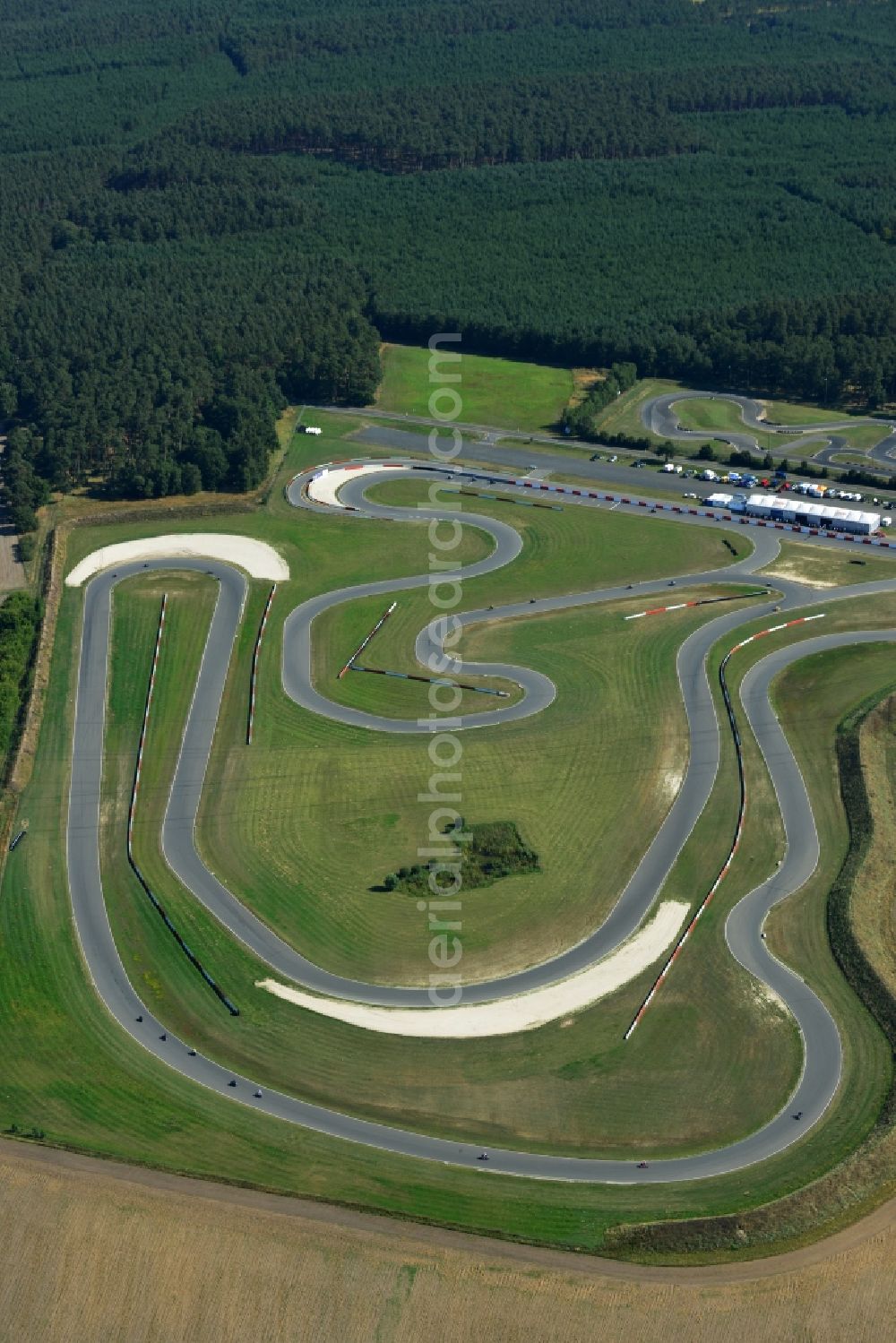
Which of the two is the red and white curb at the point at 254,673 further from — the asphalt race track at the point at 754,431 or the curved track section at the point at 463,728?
the asphalt race track at the point at 754,431

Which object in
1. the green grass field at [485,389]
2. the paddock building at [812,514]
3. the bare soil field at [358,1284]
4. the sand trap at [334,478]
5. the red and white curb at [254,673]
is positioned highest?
the green grass field at [485,389]

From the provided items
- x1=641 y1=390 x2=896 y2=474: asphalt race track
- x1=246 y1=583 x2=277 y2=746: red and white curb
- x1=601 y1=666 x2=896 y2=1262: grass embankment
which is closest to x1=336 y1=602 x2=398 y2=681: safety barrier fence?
x1=246 y1=583 x2=277 y2=746: red and white curb

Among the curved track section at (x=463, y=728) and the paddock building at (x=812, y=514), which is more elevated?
the paddock building at (x=812, y=514)

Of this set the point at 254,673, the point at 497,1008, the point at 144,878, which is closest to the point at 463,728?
the point at 254,673

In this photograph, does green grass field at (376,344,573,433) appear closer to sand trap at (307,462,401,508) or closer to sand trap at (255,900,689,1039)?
sand trap at (307,462,401,508)

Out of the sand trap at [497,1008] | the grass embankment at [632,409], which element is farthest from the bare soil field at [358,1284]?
the grass embankment at [632,409]

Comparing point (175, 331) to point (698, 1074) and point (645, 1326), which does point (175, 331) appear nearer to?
point (698, 1074)

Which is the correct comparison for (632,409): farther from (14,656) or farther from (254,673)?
(14,656)
